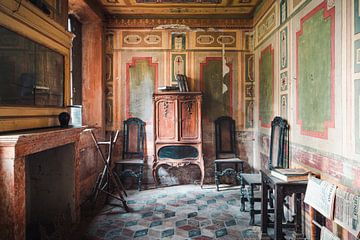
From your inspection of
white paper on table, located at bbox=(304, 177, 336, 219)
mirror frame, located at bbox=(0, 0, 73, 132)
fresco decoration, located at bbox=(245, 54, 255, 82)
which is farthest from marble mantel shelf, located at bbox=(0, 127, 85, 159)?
fresco decoration, located at bbox=(245, 54, 255, 82)

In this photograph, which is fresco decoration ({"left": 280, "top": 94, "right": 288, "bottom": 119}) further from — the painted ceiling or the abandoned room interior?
the painted ceiling

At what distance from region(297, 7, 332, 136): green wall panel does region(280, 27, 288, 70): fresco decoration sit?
39 cm

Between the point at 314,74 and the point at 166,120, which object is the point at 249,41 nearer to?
the point at 166,120

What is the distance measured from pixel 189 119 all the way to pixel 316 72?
267cm

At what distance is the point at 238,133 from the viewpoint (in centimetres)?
559

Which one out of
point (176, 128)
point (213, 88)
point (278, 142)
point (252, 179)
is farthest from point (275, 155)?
point (213, 88)

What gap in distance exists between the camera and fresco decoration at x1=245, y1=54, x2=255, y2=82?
557cm

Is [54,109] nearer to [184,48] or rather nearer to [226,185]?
[184,48]

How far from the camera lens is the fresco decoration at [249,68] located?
557cm

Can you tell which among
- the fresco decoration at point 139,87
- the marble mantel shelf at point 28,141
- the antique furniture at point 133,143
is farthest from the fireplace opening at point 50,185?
the fresco decoration at point 139,87

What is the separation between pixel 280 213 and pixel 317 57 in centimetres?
164

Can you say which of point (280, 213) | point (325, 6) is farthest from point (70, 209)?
point (325, 6)

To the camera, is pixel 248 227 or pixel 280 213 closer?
pixel 280 213

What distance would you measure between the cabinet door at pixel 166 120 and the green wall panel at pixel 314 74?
7.91ft
